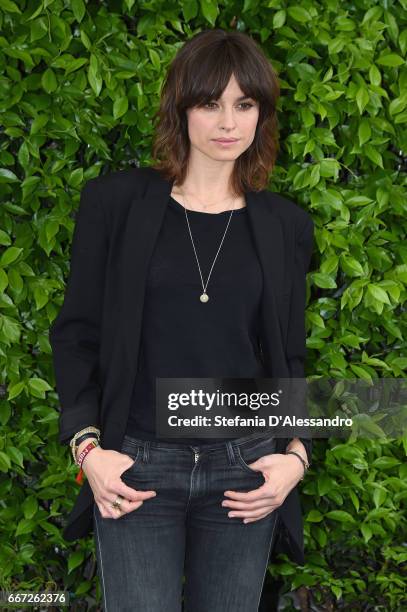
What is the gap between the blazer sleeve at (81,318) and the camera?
175cm

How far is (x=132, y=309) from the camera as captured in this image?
1711 millimetres

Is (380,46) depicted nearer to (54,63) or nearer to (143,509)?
(54,63)

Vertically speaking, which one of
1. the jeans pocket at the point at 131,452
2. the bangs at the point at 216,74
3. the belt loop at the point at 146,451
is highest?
the bangs at the point at 216,74

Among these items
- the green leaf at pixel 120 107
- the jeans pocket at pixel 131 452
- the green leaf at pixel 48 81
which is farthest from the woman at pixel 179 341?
the green leaf at pixel 48 81

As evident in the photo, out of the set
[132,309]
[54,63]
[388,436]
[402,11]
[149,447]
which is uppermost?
[402,11]

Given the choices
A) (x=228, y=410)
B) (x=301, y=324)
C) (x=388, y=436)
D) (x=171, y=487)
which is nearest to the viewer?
(x=171, y=487)

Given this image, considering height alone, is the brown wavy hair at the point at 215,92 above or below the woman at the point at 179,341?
above

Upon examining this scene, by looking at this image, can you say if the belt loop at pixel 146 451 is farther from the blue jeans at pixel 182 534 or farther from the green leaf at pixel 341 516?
the green leaf at pixel 341 516

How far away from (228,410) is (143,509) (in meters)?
0.31

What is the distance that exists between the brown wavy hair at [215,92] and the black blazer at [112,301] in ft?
0.22

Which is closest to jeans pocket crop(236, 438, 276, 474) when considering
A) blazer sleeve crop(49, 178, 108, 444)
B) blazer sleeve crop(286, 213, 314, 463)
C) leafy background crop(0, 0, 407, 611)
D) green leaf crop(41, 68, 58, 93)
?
blazer sleeve crop(286, 213, 314, 463)

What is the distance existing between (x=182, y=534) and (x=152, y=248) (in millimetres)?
660

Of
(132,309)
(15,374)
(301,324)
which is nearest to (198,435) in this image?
(132,309)

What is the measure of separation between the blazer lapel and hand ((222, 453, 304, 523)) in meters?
0.28
